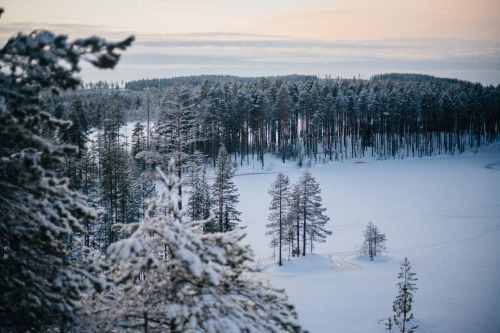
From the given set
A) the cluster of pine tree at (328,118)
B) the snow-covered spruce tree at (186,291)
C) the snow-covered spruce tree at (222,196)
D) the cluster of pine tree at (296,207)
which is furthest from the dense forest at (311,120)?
the snow-covered spruce tree at (186,291)

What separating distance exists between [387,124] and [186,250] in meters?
79.2

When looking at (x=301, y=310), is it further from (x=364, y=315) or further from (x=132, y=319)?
(x=132, y=319)

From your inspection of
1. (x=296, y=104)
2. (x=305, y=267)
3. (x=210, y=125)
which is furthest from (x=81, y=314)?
(x=296, y=104)

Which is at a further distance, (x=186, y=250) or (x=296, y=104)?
(x=296, y=104)

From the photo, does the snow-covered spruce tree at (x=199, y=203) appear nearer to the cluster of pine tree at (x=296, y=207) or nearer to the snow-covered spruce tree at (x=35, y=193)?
the cluster of pine tree at (x=296, y=207)

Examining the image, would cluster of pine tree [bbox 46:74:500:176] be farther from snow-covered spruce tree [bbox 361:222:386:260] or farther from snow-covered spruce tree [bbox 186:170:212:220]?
snow-covered spruce tree [bbox 186:170:212:220]

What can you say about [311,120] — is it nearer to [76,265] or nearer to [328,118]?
[328,118]

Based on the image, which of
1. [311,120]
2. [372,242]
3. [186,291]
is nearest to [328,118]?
[311,120]

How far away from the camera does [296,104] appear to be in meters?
74.1

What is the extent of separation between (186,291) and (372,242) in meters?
31.2

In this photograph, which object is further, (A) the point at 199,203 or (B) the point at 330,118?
(B) the point at 330,118

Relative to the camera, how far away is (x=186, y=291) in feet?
15.9

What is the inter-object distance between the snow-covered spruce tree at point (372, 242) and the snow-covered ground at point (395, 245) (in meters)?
1.11

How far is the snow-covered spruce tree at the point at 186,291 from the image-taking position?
14.2 feet
